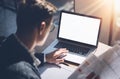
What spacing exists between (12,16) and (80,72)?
636 millimetres

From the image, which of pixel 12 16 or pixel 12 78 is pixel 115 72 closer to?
pixel 12 78

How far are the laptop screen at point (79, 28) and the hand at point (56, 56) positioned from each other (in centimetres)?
16

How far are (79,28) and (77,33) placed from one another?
3 cm

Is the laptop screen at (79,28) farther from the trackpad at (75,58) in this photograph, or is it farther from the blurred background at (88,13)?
the trackpad at (75,58)

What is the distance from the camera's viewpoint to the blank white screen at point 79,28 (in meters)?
1.93

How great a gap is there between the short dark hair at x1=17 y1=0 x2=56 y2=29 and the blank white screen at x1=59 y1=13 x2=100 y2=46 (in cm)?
40

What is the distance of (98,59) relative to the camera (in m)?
1.56

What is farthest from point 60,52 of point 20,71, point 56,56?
point 20,71

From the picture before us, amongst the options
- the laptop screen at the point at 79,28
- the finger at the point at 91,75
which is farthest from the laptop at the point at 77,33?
the finger at the point at 91,75

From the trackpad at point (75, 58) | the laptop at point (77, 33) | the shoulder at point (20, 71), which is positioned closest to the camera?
the shoulder at point (20, 71)

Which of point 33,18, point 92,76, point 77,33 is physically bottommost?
point 92,76

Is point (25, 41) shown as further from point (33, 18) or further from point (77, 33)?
point (77, 33)

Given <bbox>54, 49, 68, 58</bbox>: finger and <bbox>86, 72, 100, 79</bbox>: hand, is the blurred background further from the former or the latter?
<bbox>86, 72, 100, 79</bbox>: hand

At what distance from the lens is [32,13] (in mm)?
1513
